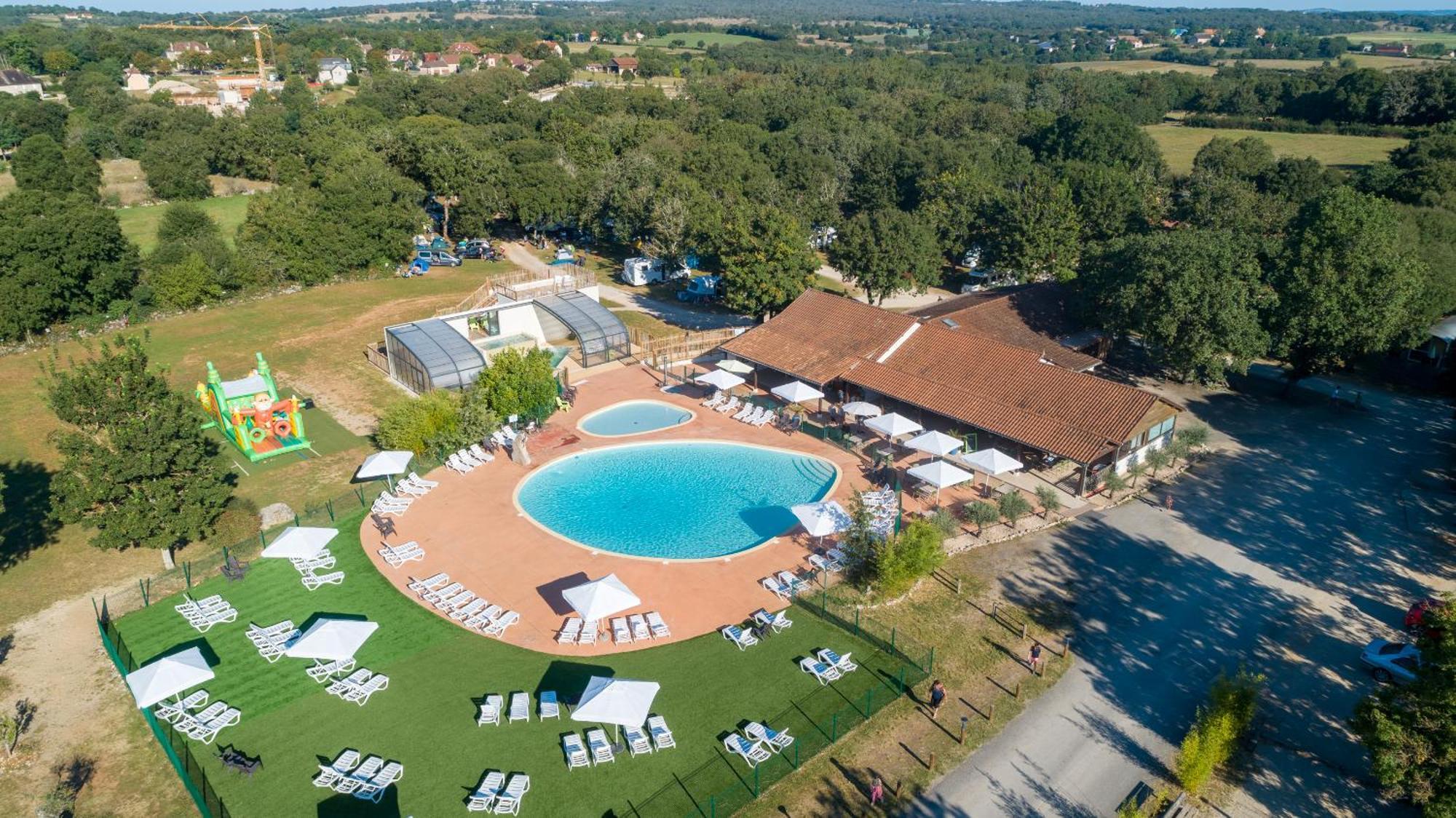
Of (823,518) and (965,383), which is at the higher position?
(965,383)

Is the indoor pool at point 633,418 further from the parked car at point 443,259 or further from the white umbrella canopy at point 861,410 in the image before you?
the parked car at point 443,259

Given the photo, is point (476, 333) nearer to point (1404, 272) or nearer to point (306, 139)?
point (1404, 272)

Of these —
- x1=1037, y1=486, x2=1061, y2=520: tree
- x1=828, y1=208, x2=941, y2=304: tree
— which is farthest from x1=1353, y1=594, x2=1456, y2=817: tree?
x1=828, y1=208, x2=941, y2=304: tree

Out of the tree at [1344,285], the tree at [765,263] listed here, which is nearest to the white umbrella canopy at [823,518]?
the tree at [765,263]

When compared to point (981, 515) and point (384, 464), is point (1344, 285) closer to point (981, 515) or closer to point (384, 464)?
point (981, 515)

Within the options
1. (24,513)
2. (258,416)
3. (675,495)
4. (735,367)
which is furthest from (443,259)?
(675,495)
